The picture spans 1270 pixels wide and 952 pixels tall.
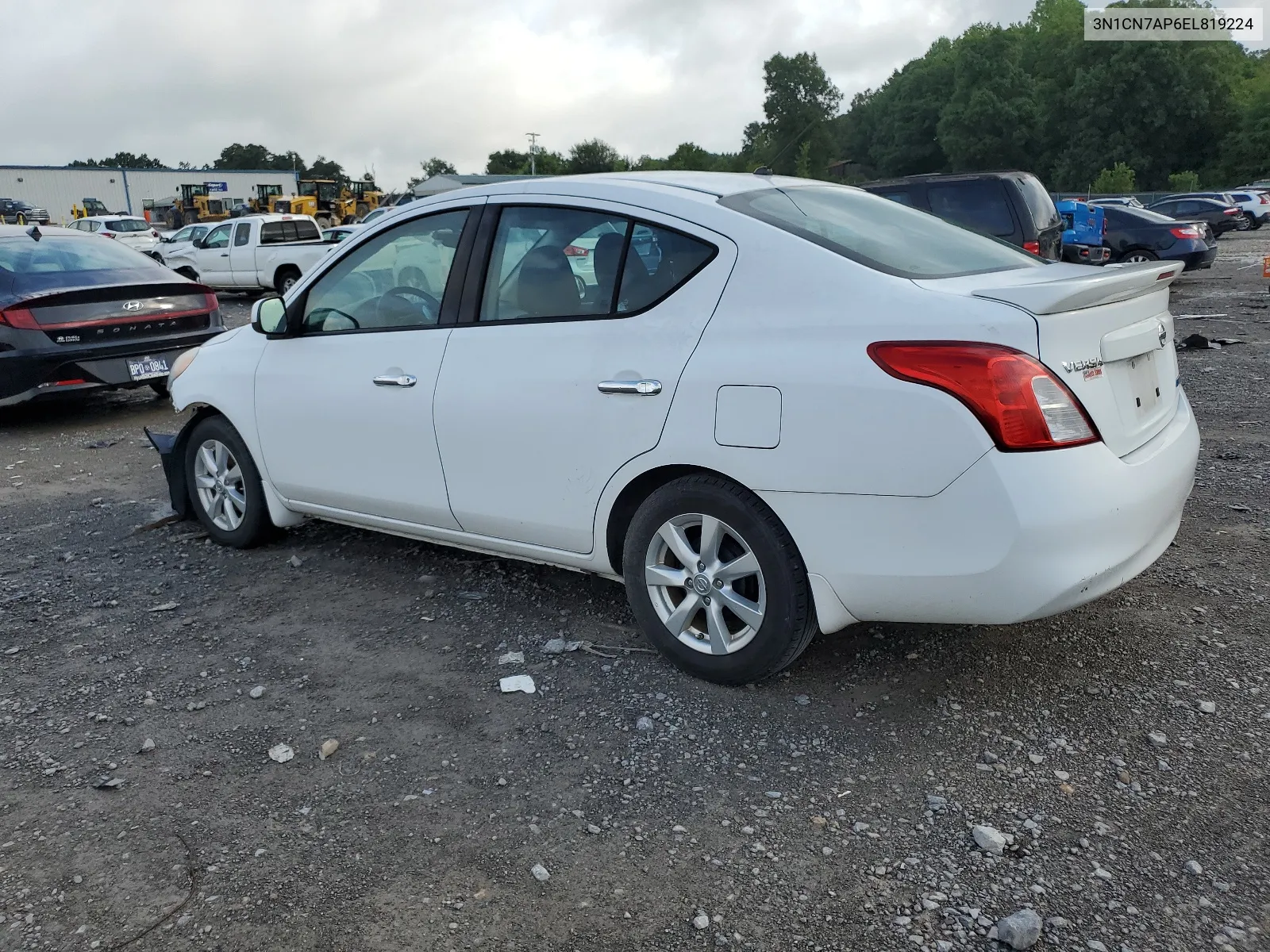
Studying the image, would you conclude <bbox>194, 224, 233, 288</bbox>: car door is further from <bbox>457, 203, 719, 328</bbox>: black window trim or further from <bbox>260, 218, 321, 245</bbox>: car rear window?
<bbox>457, 203, 719, 328</bbox>: black window trim

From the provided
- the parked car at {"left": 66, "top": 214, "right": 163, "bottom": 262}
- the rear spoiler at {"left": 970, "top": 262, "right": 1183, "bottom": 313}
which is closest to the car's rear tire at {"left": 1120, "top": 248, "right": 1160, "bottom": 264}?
the rear spoiler at {"left": 970, "top": 262, "right": 1183, "bottom": 313}

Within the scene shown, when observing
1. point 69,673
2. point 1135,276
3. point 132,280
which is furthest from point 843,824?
point 132,280

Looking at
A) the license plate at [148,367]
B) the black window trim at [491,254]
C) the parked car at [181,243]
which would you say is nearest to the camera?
the black window trim at [491,254]

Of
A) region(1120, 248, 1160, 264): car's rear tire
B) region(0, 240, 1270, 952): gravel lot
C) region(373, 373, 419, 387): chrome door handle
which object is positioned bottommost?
region(0, 240, 1270, 952): gravel lot

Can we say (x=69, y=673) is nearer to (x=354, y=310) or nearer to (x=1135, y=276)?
(x=354, y=310)

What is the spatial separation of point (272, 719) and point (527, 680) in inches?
33.9

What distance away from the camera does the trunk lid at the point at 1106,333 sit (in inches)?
119

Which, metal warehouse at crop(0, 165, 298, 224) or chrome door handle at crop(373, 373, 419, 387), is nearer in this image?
chrome door handle at crop(373, 373, 419, 387)

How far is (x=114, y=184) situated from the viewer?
7519 cm

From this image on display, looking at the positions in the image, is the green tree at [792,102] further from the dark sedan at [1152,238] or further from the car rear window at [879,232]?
the car rear window at [879,232]

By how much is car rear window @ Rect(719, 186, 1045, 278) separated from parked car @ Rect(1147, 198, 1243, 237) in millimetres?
34123

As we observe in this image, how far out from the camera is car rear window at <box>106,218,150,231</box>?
33.7 meters

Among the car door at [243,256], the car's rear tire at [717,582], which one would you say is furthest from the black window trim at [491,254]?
the car door at [243,256]

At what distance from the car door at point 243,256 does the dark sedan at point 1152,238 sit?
53.6 feet
